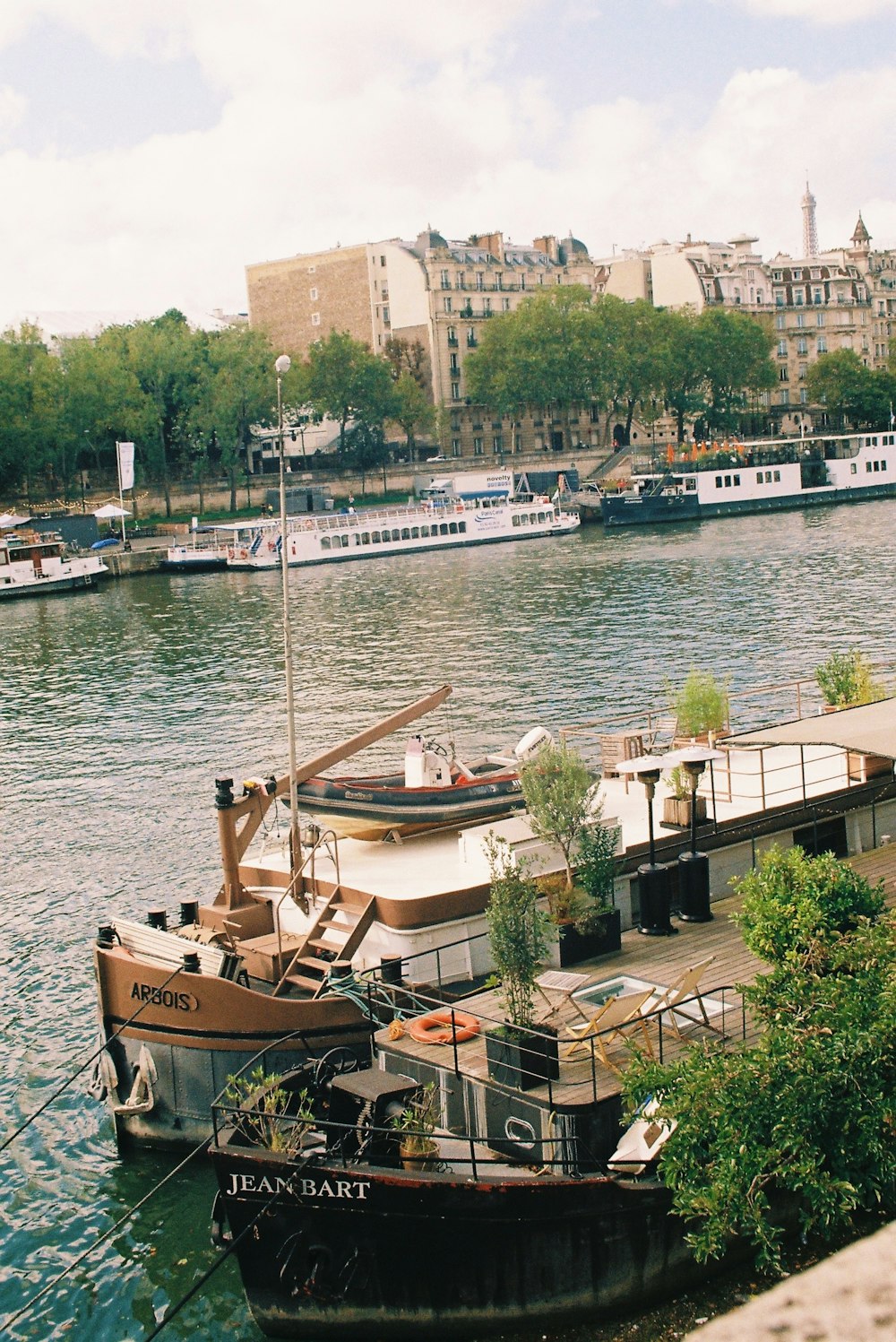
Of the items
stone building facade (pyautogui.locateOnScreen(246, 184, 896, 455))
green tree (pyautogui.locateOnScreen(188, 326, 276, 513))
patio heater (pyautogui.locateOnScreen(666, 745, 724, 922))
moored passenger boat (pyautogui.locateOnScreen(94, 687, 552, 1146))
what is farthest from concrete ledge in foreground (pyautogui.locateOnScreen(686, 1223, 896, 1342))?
stone building facade (pyautogui.locateOnScreen(246, 184, 896, 455))

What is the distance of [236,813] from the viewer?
55.6ft

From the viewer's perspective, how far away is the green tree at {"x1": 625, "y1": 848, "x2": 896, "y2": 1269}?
10086 millimetres

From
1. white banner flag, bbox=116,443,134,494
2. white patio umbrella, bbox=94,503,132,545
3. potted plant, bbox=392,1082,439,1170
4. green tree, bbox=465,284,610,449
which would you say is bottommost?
potted plant, bbox=392,1082,439,1170

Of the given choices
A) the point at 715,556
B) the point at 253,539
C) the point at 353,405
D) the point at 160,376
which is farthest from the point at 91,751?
the point at 353,405

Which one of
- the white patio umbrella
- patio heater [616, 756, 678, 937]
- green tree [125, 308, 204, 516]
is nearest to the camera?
patio heater [616, 756, 678, 937]

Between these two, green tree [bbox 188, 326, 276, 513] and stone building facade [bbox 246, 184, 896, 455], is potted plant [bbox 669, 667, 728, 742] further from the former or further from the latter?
stone building facade [bbox 246, 184, 896, 455]

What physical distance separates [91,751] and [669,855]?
23049 mm

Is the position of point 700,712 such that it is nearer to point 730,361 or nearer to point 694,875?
point 694,875

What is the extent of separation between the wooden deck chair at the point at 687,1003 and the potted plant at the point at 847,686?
9.39 meters

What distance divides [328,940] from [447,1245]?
5424 millimetres

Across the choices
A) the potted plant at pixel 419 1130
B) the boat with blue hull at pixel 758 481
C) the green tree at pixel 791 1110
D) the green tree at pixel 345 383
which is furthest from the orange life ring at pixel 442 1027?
the green tree at pixel 345 383

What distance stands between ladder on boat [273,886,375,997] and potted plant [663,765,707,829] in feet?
12.0

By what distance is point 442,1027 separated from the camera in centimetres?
1331

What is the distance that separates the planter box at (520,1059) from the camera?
12039 mm
